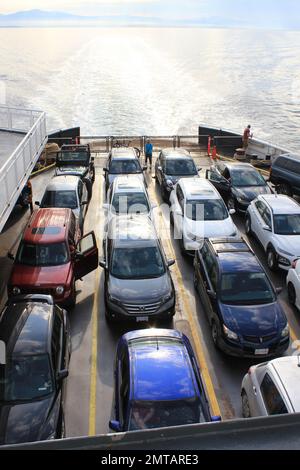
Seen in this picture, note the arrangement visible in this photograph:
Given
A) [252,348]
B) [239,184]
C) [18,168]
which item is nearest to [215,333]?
[252,348]

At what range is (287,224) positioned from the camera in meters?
13.2

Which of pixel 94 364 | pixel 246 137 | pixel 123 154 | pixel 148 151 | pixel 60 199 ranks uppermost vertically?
pixel 246 137

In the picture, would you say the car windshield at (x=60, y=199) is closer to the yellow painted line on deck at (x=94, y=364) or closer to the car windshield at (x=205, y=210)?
the yellow painted line on deck at (x=94, y=364)

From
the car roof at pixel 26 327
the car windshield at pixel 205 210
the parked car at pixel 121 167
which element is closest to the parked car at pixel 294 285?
the car windshield at pixel 205 210

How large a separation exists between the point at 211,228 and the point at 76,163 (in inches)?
339

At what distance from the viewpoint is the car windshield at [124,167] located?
1908 centimetres

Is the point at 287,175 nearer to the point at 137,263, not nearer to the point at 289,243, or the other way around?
the point at 289,243

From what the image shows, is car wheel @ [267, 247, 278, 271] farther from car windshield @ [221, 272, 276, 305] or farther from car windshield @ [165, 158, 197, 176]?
Answer: car windshield @ [165, 158, 197, 176]

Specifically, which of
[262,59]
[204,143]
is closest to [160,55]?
[262,59]

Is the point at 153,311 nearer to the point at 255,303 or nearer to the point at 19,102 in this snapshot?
the point at 255,303

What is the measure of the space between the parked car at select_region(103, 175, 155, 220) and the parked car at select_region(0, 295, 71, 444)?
625 cm

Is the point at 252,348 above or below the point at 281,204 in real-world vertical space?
below

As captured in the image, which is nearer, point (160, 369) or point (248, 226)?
point (160, 369)

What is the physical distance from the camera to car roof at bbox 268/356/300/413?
620 cm
